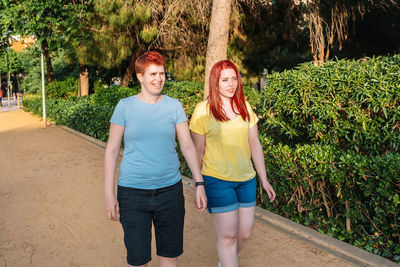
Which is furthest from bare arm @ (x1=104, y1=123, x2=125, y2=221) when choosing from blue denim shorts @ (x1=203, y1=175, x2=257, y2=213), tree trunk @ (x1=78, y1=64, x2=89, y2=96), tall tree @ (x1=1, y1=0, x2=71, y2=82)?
tree trunk @ (x1=78, y1=64, x2=89, y2=96)

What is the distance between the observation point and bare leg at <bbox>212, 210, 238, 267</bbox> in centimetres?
271

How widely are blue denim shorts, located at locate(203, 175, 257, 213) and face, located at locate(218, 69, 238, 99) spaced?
618mm

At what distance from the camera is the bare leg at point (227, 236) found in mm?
2709

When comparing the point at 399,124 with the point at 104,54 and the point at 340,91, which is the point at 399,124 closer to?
the point at 340,91

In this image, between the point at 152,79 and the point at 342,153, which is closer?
the point at 152,79

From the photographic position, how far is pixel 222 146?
2719 mm

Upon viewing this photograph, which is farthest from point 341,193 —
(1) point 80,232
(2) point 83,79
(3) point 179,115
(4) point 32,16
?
(2) point 83,79

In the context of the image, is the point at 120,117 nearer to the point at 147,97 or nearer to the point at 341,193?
the point at 147,97

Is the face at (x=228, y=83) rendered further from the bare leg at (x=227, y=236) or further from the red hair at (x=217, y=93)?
the bare leg at (x=227, y=236)

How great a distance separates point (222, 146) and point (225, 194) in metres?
0.34

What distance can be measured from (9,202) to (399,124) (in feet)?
16.8

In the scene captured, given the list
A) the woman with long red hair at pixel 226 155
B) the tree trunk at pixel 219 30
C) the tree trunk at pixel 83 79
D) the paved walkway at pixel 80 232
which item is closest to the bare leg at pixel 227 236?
the woman with long red hair at pixel 226 155

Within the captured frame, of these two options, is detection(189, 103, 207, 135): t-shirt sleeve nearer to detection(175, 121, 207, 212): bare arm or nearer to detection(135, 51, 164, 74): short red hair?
detection(175, 121, 207, 212): bare arm

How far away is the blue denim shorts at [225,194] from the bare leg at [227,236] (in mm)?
53
